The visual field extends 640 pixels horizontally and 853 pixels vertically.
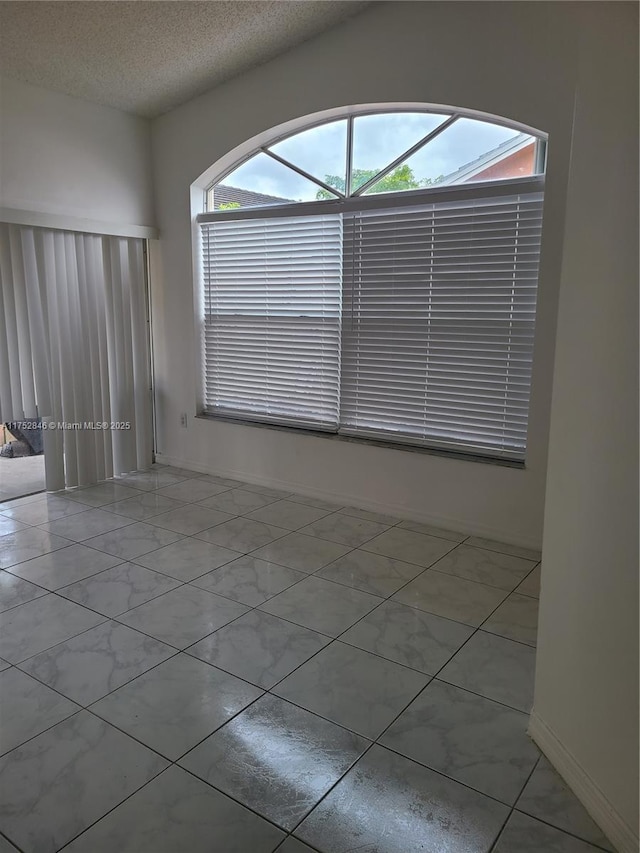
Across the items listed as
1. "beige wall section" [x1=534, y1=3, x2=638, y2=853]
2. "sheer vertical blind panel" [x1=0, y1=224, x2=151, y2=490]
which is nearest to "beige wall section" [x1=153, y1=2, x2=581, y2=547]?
"sheer vertical blind panel" [x1=0, y1=224, x2=151, y2=490]

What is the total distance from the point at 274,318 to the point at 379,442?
48.9 inches

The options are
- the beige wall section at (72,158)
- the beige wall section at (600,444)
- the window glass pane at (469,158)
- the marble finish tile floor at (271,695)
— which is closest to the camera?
the beige wall section at (600,444)

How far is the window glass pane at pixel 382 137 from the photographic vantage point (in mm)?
3727

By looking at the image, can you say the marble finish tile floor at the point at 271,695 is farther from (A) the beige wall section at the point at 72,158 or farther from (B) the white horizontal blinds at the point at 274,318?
(A) the beige wall section at the point at 72,158

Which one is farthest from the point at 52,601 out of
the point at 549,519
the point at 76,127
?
the point at 76,127

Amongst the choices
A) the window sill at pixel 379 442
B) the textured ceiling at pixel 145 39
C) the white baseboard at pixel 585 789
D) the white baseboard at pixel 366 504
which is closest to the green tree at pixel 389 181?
the textured ceiling at pixel 145 39

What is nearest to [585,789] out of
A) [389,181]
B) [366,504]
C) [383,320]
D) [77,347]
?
[366,504]

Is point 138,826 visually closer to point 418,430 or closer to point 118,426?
point 418,430

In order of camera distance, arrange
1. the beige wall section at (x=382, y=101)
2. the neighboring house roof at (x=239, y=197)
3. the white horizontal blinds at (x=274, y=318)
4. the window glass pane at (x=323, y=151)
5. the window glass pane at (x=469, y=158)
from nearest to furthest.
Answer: the beige wall section at (x=382, y=101)
the window glass pane at (x=469, y=158)
the window glass pane at (x=323, y=151)
the white horizontal blinds at (x=274, y=318)
the neighboring house roof at (x=239, y=197)

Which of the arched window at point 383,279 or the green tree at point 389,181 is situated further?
the green tree at point 389,181

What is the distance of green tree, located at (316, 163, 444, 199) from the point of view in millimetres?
3791

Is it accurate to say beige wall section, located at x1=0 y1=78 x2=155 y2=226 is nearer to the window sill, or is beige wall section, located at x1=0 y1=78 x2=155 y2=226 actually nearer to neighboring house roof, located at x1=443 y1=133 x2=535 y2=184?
the window sill

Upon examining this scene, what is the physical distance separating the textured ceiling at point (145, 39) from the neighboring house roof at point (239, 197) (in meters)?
0.72

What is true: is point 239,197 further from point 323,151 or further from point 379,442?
point 379,442
